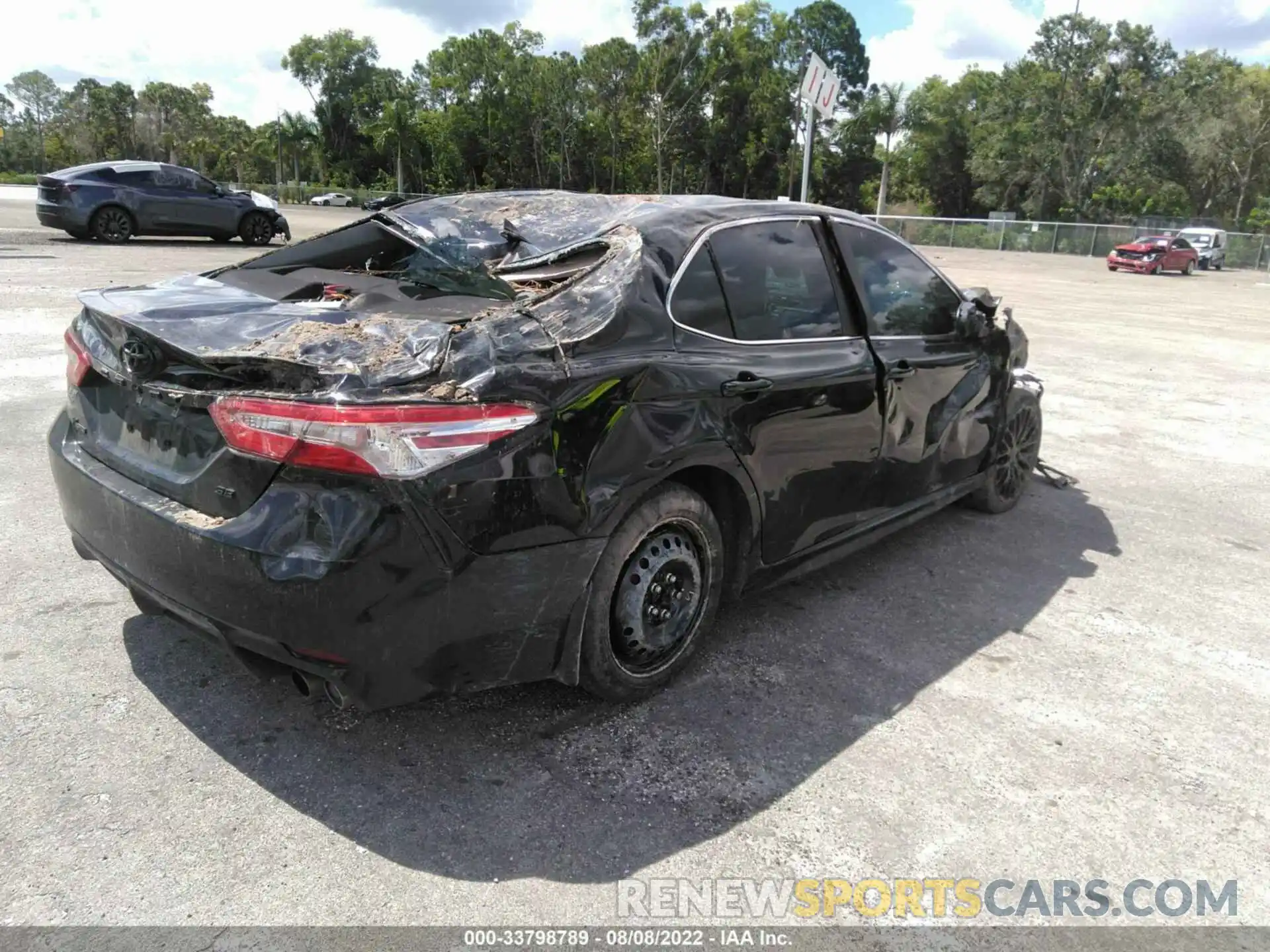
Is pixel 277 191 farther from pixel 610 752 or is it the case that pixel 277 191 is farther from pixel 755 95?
pixel 610 752

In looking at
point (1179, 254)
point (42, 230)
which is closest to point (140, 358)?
point (42, 230)

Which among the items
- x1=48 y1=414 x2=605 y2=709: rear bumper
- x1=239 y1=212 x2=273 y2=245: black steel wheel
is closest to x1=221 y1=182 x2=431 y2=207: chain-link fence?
x1=239 y1=212 x2=273 y2=245: black steel wheel

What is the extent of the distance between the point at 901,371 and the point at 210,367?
278 centimetres

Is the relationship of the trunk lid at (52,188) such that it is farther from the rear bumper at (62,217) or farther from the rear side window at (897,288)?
the rear side window at (897,288)

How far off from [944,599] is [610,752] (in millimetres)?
2071

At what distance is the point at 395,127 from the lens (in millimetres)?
66062

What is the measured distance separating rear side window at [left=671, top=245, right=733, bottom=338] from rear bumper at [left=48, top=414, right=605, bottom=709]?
92 cm

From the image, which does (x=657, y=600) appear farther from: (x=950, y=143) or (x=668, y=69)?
(x=950, y=143)

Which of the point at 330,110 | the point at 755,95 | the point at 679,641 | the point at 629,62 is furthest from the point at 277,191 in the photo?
the point at 679,641

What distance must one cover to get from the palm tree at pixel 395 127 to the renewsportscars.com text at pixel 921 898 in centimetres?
7096

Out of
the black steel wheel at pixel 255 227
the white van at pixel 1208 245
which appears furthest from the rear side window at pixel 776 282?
the white van at pixel 1208 245

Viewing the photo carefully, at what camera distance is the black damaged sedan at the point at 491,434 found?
7.89 ft

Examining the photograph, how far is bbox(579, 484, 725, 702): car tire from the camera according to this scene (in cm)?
290

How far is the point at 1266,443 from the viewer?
25.4 ft
